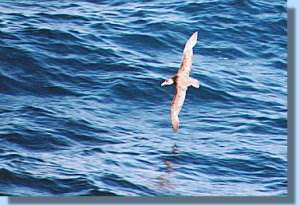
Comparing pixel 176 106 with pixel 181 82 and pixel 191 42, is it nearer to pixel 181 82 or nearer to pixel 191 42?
pixel 181 82

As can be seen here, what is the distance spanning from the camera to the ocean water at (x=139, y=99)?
4.30 metres

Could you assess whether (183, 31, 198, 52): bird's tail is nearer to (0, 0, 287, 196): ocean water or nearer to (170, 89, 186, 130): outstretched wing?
(0, 0, 287, 196): ocean water

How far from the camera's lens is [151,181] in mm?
4297

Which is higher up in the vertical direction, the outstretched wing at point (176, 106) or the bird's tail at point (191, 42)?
the bird's tail at point (191, 42)

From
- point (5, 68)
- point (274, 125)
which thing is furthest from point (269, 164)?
point (5, 68)

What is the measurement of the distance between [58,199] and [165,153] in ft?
1.55

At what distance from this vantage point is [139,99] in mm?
4484

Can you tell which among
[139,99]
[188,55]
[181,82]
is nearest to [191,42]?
[188,55]

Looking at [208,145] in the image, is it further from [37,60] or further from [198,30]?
[37,60]

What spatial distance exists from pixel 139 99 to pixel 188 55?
0.94 ft

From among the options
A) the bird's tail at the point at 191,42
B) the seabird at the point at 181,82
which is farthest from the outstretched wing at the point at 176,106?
the bird's tail at the point at 191,42

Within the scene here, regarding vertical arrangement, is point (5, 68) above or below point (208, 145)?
above

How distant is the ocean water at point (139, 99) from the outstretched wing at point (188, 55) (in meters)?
0.04

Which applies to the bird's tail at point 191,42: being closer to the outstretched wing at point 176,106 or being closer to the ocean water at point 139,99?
the ocean water at point 139,99
